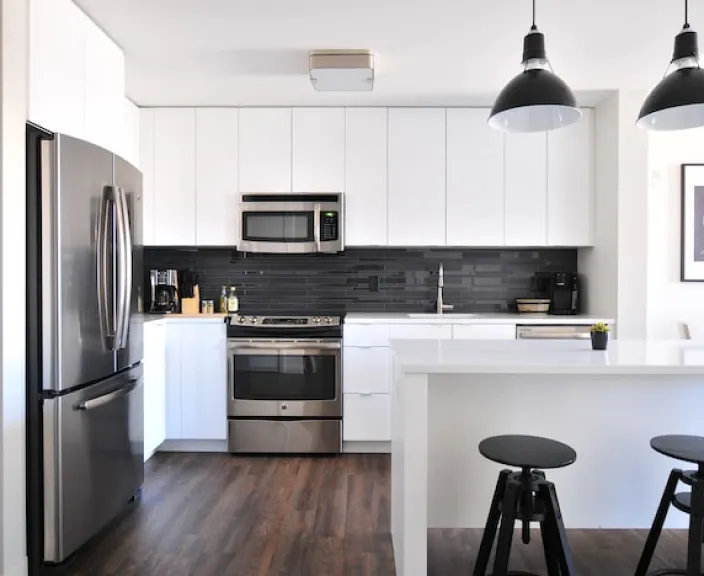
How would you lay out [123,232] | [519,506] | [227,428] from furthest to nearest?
[227,428] < [123,232] < [519,506]

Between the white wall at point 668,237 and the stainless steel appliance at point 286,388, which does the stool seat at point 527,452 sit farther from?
the white wall at point 668,237

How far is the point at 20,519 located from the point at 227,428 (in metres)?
1.84

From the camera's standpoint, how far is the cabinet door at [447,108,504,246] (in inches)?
163

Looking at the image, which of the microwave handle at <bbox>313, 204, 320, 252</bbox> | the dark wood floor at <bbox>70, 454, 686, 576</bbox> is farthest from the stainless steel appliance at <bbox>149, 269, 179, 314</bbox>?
the dark wood floor at <bbox>70, 454, 686, 576</bbox>

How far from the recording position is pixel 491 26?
2.85 metres

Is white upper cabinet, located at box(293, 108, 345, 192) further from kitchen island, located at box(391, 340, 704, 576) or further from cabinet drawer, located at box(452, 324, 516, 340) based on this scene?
kitchen island, located at box(391, 340, 704, 576)

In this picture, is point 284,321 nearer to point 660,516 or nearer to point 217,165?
point 217,165

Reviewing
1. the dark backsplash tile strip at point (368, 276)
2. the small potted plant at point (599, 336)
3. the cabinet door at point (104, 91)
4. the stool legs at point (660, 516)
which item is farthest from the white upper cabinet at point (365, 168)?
the stool legs at point (660, 516)

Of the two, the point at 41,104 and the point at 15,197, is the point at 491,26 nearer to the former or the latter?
the point at 41,104


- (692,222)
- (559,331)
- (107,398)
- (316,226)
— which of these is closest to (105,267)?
(107,398)

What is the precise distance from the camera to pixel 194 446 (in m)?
4.01

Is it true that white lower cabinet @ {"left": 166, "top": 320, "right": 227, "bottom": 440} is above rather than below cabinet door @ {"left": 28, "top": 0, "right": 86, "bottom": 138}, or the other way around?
below

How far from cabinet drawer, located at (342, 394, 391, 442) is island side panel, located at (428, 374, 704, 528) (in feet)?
4.86

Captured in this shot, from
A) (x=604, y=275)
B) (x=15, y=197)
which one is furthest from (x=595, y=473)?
(x=15, y=197)
